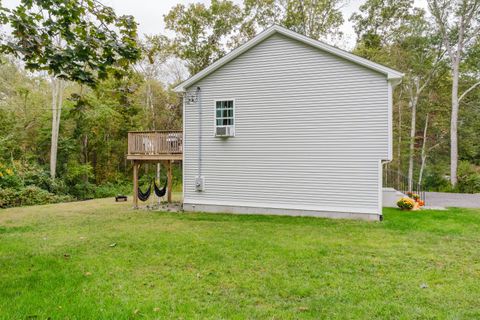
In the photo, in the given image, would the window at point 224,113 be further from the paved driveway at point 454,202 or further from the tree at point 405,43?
the tree at point 405,43

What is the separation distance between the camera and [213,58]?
2083 centimetres

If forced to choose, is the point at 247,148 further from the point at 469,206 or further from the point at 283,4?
the point at 283,4

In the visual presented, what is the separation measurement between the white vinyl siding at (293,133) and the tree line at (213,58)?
678 cm

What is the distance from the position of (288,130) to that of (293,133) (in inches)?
7.5

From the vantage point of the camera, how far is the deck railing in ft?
35.4

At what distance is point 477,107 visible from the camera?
18.0m

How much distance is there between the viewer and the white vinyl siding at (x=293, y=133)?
8.49 meters

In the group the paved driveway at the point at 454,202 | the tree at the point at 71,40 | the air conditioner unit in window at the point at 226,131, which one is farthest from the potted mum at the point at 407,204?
the tree at the point at 71,40

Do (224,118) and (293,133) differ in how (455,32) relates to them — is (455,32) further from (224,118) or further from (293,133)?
(224,118)

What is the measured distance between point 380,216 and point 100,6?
833 centimetres

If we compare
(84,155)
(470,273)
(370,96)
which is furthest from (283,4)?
(470,273)

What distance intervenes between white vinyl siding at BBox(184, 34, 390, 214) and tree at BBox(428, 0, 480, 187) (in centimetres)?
1095

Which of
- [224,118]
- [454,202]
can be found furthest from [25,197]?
[454,202]

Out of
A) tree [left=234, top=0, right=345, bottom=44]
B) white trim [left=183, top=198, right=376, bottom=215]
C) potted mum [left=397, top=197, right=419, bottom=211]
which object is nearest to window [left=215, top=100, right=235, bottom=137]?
white trim [left=183, top=198, right=376, bottom=215]
